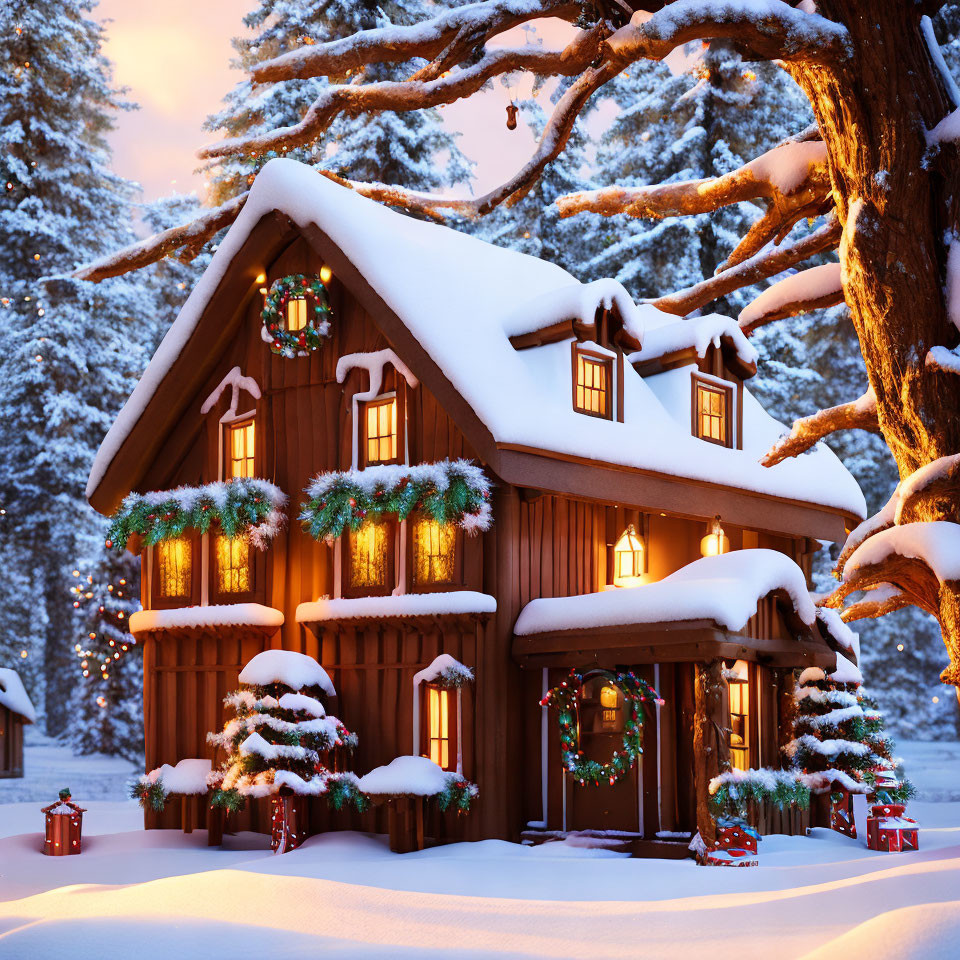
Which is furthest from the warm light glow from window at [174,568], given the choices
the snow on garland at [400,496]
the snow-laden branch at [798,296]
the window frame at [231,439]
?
the snow-laden branch at [798,296]

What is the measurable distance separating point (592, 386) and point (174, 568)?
21.1ft

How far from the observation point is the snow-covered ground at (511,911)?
686 cm

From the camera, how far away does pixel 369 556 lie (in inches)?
648

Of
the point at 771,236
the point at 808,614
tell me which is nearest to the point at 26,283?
the point at 808,614

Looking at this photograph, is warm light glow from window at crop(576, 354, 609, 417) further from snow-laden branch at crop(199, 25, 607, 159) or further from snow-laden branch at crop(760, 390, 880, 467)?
snow-laden branch at crop(199, 25, 607, 159)

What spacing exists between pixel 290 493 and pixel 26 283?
19006 millimetres

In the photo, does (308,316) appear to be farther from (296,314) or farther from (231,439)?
(231,439)

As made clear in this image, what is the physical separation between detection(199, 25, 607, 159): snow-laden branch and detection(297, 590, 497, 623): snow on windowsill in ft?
25.9

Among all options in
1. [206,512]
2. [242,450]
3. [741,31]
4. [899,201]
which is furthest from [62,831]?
[741,31]

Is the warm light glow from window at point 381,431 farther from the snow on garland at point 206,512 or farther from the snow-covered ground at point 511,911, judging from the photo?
the snow-covered ground at point 511,911

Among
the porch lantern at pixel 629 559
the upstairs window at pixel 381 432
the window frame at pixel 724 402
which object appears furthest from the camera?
the window frame at pixel 724 402

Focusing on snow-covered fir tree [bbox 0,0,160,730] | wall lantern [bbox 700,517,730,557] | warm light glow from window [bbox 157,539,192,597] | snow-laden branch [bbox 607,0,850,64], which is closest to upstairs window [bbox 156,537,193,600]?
warm light glow from window [bbox 157,539,192,597]

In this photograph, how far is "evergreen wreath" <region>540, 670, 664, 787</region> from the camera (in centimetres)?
1453

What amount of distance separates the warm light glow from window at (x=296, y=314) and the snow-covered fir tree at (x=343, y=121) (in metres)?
13.3
